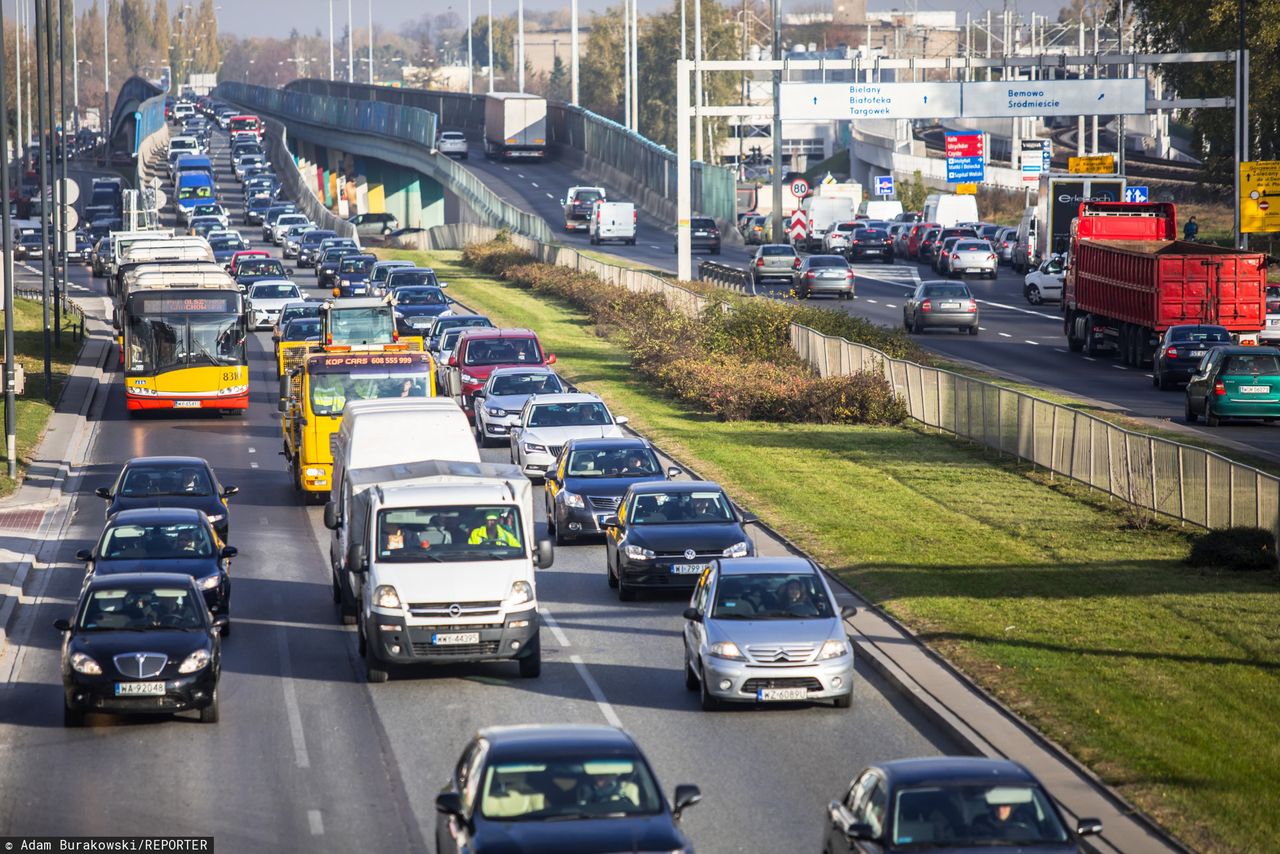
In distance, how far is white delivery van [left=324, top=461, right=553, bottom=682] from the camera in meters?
19.2

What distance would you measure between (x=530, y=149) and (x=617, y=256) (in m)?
40.3

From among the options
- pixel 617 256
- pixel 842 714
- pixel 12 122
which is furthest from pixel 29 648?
pixel 12 122

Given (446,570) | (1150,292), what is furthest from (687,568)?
(1150,292)

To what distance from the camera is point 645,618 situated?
23.2m

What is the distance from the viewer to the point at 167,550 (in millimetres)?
22781

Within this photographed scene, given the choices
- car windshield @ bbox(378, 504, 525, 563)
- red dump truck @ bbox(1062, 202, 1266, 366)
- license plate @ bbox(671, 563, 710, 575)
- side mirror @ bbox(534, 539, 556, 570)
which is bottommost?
license plate @ bbox(671, 563, 710, 575)

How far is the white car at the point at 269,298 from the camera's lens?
57.9 m

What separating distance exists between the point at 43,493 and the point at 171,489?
7012 mm

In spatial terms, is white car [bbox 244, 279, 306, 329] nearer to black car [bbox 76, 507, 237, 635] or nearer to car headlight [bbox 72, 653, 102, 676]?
black car [bbox 76, 507, 237, 635]

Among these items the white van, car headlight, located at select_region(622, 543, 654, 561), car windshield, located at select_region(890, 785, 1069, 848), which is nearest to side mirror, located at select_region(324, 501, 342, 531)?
the white van

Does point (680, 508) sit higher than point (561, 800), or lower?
higher

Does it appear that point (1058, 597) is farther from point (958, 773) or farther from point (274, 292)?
point (274, 292)

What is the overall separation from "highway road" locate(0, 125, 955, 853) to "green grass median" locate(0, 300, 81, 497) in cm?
1320

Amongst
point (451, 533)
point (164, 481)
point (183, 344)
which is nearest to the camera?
point (451, 533)
